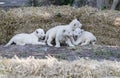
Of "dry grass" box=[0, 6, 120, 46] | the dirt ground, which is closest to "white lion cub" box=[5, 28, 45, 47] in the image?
the dirt ground

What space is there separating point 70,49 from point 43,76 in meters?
2.21

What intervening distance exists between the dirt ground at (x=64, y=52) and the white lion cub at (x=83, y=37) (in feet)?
0.93

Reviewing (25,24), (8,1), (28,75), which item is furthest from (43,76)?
(8,1)

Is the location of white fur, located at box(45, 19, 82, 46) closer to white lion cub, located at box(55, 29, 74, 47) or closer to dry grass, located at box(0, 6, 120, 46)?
white lion cub, located at box(55, 29, 74, 47)

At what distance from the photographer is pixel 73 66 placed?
3982 mm

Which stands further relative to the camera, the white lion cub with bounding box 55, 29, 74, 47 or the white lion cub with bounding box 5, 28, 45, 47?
the white lion cub with bounding box 5, 28, 45, 47

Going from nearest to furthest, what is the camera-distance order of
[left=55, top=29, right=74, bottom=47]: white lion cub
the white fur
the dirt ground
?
the dirt ground < [left=55, top=29, right=74, bottom=47]: white lion cub < the white fur

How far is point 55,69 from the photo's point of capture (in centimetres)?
397

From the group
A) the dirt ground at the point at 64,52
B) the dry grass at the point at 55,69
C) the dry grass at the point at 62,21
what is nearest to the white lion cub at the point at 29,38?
the dirt ground at the point at 64,52

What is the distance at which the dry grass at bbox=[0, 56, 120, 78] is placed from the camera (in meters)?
3.95

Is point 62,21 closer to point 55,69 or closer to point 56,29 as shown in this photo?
point 56,29

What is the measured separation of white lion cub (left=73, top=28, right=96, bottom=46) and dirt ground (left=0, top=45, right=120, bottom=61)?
0.28 meters

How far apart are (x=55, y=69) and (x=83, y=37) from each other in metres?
2.86

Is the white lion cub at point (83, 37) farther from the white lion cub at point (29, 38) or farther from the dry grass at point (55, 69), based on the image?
the dry grass at point (55, 69)
